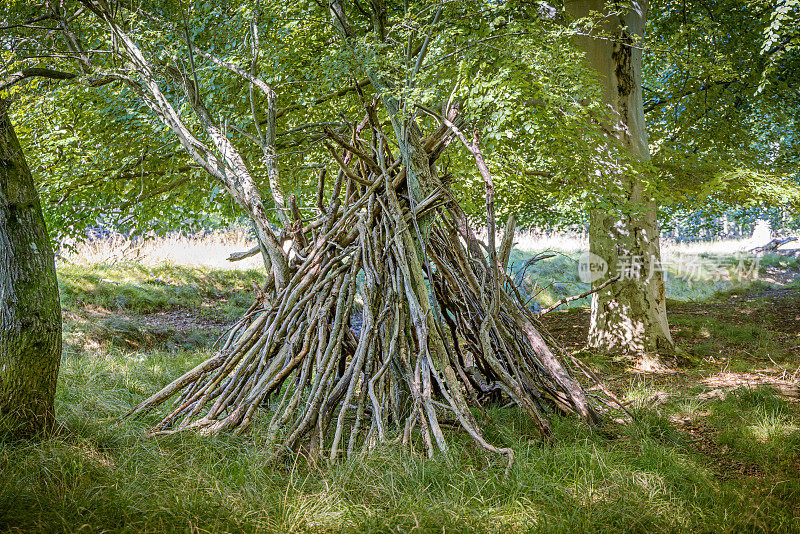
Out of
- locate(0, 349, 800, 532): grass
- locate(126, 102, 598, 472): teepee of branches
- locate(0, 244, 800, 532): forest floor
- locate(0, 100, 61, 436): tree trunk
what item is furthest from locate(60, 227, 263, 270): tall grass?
A: locate(0, 349, 800, 532): grass

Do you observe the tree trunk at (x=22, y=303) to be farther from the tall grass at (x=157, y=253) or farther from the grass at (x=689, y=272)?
the grass at (x=689, y=272)

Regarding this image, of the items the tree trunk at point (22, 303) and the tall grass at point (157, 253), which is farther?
the tall grass at point (157, 253)

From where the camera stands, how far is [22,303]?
100 inches

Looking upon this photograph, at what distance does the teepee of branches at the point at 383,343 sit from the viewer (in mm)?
2768

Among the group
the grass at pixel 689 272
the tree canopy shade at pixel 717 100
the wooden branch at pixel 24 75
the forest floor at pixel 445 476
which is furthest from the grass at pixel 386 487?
the grass at pixel 689 272

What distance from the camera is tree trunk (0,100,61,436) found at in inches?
99.0

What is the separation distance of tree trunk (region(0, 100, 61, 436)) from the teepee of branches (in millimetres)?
631

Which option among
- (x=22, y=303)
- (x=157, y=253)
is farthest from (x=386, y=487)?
(x=157, y=253)

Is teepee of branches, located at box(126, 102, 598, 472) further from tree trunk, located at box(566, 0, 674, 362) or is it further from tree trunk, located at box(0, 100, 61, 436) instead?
tree trunk, located at box(566, 0, 674, 362)

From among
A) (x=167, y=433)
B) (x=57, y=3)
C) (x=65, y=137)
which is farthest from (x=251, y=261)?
(x=167, y=433)

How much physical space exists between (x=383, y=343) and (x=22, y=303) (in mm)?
1847

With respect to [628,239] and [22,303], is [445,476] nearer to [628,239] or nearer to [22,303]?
[22,303]

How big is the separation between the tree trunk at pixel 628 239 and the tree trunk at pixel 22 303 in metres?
4.85

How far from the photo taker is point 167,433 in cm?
275
